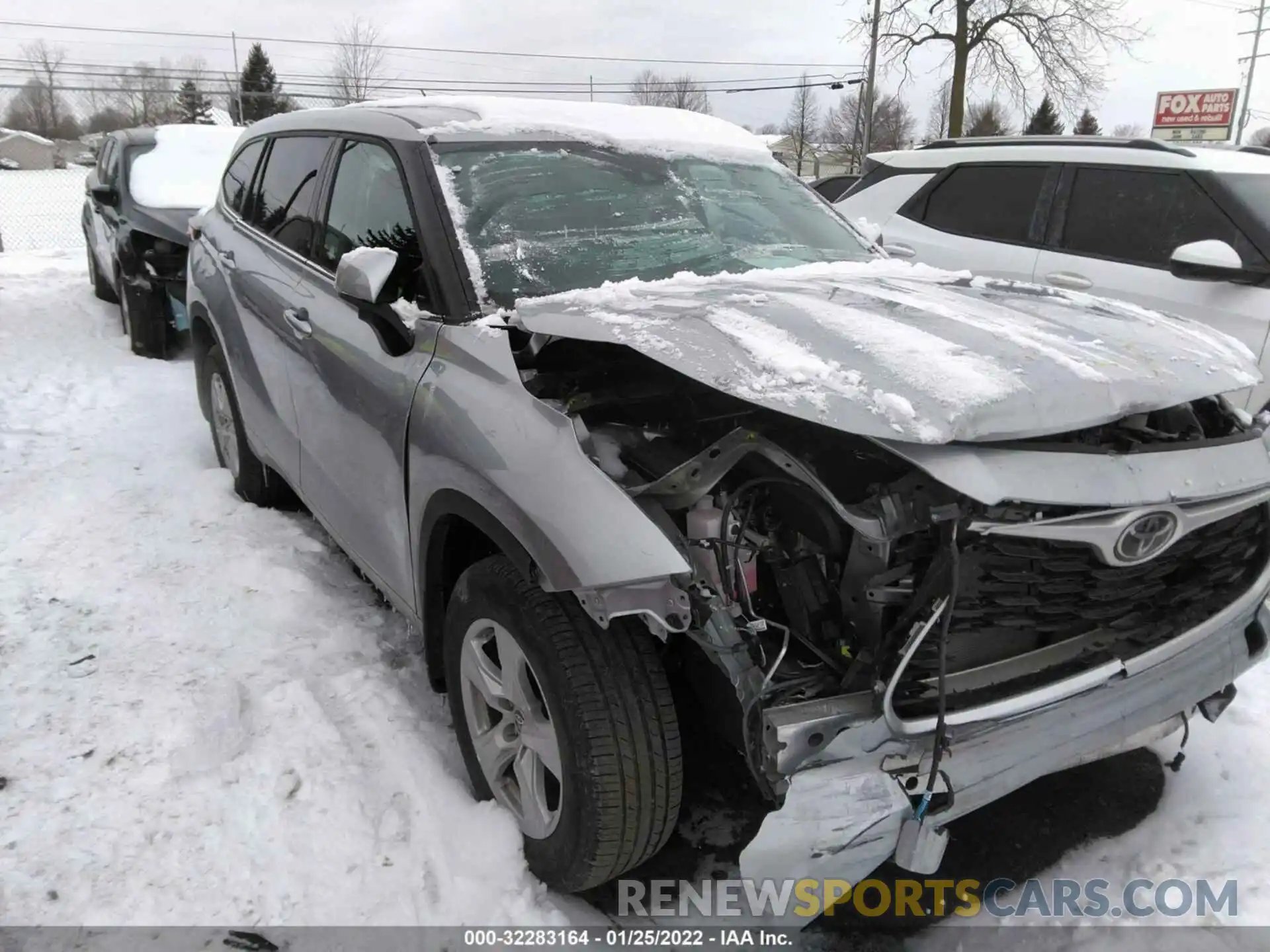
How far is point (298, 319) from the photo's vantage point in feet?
10.4

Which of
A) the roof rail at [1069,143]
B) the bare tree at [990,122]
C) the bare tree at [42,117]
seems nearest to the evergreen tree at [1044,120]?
the bare tree at [990,122]

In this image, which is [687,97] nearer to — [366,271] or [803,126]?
[803,126]

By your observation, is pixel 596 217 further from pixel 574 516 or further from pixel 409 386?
pixel 574 516

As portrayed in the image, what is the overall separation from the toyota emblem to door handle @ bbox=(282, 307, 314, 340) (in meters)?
2.53

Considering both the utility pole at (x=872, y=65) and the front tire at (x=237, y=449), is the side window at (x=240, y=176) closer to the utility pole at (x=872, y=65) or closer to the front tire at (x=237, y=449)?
the front tire at (x=237, y=449)

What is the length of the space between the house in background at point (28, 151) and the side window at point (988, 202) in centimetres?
5253

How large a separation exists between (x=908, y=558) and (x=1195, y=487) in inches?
25.7

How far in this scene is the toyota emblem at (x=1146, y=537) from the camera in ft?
6.13

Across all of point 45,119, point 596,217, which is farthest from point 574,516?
point 45,119

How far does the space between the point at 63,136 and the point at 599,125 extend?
71467 millimetres

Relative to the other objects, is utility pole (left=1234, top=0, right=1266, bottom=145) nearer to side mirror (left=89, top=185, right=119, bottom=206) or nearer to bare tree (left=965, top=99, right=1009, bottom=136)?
bare tree (left=965, top=99, right=1009, bottom=136)

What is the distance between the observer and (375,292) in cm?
242

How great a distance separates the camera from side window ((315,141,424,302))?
8.78 feet

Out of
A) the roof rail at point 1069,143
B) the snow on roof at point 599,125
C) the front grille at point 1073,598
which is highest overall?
the snow on roof at point 599,125
